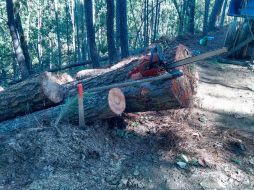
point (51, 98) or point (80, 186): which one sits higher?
point (51, 98)

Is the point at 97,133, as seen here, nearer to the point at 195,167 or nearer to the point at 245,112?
the point at 195,167

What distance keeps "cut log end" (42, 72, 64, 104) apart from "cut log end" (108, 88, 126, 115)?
1138 mm

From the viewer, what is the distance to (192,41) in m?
15.0

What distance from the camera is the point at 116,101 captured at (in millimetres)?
4965

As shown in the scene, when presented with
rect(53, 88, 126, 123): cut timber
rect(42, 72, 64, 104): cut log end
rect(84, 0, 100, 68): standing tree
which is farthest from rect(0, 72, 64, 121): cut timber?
rect(84, 0, 100, 68): standing tree

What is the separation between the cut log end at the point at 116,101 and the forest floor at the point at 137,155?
431 millimetres

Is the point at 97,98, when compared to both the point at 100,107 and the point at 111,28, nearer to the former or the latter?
the point at 100,107

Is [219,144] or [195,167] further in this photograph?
[219,144]

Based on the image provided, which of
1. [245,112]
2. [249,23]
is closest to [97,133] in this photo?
[245,112]

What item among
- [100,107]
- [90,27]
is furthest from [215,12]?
[100,107]

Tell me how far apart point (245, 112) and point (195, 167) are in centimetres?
275

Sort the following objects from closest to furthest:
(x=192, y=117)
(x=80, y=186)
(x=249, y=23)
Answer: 1. (x=80, y=186)
2. (x=192, y=117)
3. (x=249, y=23)

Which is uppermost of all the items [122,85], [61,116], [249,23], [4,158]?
[249,23]

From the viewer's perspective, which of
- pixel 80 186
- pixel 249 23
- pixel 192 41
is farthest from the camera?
pixel 192 41
